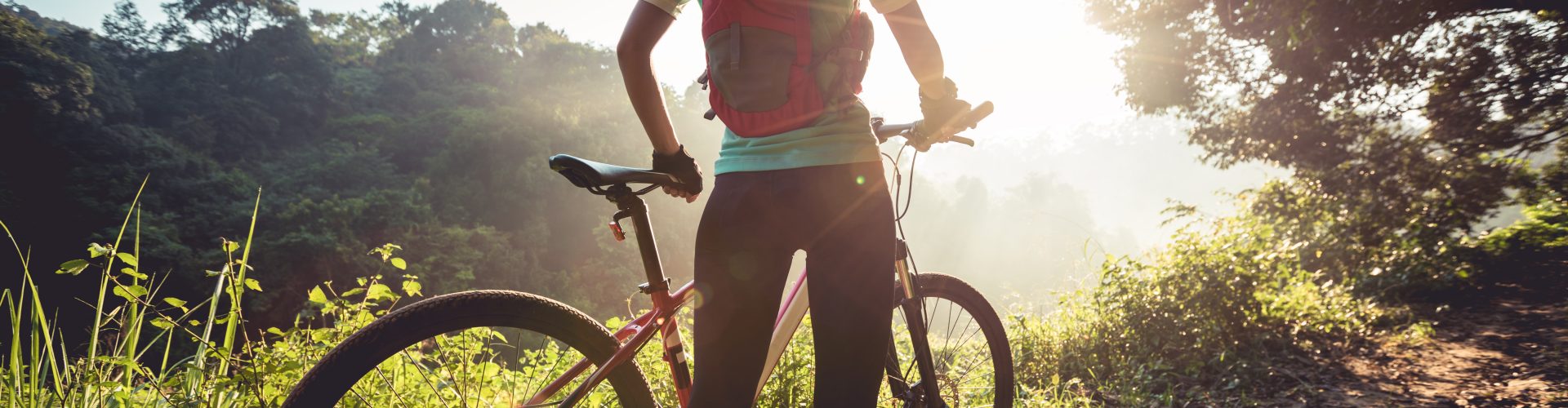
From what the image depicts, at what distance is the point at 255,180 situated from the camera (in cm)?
2425

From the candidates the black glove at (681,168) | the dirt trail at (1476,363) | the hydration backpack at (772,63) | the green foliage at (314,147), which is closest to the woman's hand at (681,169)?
the black glove at (681,168)


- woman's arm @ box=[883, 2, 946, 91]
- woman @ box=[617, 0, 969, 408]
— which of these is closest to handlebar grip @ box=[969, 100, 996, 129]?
woman's arm @ box=[883, 2, 946, 91]

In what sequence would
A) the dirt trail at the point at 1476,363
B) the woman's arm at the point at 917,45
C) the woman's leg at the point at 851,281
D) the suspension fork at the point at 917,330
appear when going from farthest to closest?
the dirt trail at the point at 1476,363
the suspension fork at the point at 917,330
the woman's arm at the point at 917,45
the woman's leg at the point at 851,281

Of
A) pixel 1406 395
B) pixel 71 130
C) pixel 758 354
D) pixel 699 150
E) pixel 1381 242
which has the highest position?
pixel 699 150

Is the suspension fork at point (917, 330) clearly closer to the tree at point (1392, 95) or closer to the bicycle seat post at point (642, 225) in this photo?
the bicycle seat post at point (642, 225)

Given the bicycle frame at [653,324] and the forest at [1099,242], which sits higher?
the forest at [1099,242]

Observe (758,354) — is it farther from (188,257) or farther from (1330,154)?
(188,257)

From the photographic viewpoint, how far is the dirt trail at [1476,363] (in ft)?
9.52

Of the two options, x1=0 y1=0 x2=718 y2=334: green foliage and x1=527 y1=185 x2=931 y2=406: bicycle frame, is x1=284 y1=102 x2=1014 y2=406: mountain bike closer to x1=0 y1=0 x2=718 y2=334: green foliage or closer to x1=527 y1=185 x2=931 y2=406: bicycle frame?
x1=527 y1=185 x2=931 y2=406: bicycle frame

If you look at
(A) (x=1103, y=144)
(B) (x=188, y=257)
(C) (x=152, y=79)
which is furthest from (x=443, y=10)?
(A) (x=1103, y=144)

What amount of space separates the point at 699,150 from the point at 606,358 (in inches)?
1353

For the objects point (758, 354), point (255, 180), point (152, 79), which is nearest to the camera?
point (758, 354)

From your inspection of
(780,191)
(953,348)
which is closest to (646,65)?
(780,191)

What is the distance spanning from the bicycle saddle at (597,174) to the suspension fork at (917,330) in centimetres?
79
